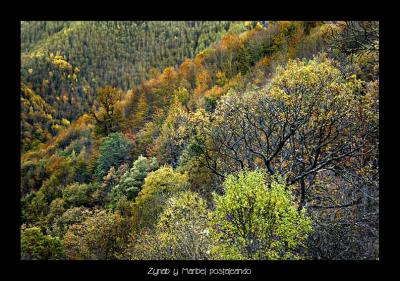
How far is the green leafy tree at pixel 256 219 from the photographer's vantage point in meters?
13.4

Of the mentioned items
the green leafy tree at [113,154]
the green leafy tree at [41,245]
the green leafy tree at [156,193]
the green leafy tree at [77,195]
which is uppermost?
the green leafy tree at [113,154]

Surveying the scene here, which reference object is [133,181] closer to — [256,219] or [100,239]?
[100,239]

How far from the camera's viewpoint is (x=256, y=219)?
13.3m

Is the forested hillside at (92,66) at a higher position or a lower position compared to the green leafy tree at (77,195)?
higher

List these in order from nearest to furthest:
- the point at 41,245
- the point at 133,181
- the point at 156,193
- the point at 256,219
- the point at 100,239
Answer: the point at 256,219 < the point at 100,239 < the point at 41,245 < the point at 156,193 < the point at 133,181

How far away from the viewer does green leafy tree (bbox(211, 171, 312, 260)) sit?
526 inches

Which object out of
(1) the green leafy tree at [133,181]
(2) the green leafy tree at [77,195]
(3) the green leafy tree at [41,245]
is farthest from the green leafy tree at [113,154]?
(3) the green leafy tree at [41,245]

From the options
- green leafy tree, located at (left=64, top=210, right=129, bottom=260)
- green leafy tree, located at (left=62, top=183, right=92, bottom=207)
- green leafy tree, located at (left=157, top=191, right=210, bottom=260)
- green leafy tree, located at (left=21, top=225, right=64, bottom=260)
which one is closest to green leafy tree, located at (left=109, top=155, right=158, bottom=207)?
green leafy tree, located at (left=62, top=183, right=92, bottom=207)

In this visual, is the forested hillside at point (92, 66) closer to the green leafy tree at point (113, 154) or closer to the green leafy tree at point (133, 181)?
the green leafy tree at point (113, 154)

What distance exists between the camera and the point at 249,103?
22.4 metres

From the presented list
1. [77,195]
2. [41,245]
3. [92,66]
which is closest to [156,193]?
[41,245]
